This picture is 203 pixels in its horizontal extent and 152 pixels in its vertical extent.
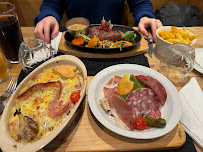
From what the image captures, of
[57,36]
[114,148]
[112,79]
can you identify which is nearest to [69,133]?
[114,148]

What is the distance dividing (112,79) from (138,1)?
2027 millimetres

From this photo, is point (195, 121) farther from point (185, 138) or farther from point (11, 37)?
point (11, 37)

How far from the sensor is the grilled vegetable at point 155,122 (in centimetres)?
103

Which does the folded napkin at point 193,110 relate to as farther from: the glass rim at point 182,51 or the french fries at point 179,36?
the french fries at point 179,36

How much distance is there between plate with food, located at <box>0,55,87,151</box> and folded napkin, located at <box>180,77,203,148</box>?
2.88 feet

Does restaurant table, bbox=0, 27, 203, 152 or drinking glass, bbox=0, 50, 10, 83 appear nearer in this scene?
restaurant table, bbox=0, 27, 203, 152

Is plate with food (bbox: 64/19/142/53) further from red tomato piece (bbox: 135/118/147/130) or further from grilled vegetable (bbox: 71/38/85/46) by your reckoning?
red tomato piece (bbox: 135/118/147/130)

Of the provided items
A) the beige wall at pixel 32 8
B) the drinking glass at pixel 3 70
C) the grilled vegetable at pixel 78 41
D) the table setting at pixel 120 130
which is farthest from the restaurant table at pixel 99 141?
the beige wall at pixel 32 8

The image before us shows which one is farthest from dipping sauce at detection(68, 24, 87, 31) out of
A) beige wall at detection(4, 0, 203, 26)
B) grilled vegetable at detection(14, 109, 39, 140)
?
grilled vegetable at detection(14, 109, 39, 140)

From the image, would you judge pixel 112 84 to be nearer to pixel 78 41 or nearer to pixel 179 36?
pixel 78 41

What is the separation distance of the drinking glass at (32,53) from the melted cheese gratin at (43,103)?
14.6 inches

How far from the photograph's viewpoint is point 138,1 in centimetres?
273

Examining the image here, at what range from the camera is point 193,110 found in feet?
4.08

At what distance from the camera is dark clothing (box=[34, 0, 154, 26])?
256 cm
